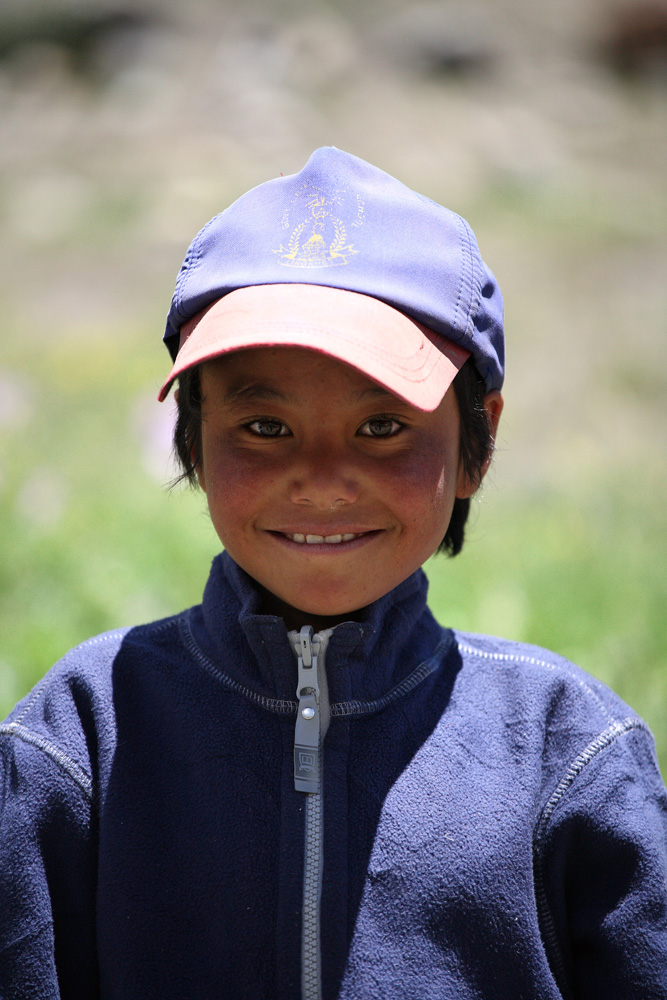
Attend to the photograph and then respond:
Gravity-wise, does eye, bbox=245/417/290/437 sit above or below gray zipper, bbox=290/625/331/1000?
above

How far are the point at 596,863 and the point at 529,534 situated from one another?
2541 millimetres

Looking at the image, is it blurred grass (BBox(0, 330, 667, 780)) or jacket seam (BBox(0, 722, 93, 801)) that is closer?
jacket seam (BBox(0, 722, 93, 801))

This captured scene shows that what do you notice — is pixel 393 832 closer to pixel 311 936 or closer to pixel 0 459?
pixel 311 936

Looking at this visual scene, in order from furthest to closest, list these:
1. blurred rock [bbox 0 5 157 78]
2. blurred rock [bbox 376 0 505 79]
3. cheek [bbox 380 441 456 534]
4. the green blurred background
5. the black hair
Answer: blurred rock [bbox 376 0 505 79], blurred rock [bbox 0 5 157 78], the green blurred background, the black hair, cheek [bbox 380 441 456 534]

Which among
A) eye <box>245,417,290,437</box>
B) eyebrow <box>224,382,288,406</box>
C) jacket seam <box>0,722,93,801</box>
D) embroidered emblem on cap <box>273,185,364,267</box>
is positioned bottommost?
jacket seam <box>0,722,93,801</box>

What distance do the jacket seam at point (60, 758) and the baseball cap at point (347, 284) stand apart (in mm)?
519

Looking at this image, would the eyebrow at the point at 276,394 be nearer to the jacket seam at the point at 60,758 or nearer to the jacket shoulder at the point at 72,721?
the jacket shoulder at the point at 72,721

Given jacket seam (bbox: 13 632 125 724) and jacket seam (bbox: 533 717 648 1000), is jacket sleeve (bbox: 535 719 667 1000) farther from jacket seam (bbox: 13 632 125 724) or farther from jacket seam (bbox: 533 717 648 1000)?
jacket seam (bbox: 13 632 125 724)

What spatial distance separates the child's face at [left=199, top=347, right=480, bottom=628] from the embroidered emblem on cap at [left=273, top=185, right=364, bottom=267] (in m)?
0.13

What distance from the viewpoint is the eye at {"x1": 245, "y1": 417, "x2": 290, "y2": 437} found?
4.68ft

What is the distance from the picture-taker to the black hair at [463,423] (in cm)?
154

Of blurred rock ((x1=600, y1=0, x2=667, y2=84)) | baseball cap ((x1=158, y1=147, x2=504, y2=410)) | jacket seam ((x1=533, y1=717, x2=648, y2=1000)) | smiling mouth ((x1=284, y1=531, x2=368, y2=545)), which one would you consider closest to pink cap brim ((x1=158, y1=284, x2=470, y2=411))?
baseball cap ((x1=158, y1=147, x2=504, y2=410))

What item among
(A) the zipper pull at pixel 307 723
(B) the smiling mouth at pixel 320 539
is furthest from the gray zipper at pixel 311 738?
(B) the smiling mouth at pixel 320 539

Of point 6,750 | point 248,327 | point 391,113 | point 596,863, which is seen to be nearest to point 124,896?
point 6,750
